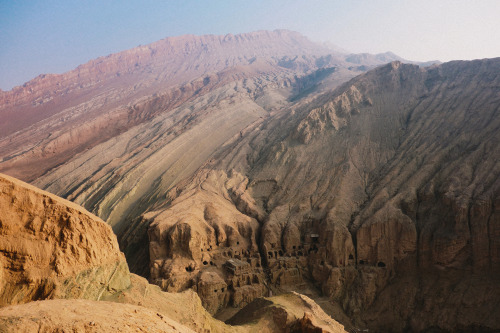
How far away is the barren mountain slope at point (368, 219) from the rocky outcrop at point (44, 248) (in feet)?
56.3

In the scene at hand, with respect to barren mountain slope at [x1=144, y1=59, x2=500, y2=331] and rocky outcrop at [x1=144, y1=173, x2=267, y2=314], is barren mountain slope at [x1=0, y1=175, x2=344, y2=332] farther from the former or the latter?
barren mountain slope at [x1=144, y1=59, x2=500, y2=331]

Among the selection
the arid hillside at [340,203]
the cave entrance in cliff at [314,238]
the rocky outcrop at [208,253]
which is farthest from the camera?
the cave entrance in cliff at [314,238]

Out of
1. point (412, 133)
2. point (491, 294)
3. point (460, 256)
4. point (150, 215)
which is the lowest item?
point (491, 294)

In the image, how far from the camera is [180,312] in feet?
56.7

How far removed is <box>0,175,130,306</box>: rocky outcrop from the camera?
11406mm

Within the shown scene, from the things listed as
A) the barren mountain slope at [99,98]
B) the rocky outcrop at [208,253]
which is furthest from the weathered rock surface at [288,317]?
the barren mountain slope at [99,98]

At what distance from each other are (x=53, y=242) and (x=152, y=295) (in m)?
6.24

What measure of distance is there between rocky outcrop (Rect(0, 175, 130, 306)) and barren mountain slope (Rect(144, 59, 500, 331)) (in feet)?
56.3

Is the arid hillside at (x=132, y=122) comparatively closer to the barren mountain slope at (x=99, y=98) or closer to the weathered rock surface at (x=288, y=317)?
the barren mountain slope at (x=99, y=98)

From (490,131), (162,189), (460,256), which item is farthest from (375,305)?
(162,189)

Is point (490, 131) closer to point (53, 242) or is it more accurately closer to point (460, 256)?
point (460, 256)

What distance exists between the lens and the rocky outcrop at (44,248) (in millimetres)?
11406

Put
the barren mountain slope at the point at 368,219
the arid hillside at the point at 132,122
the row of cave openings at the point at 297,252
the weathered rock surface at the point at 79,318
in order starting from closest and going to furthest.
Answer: the weathered rock surface at the point at 79,318 < the barren mountain slope at the point at 368,219 < the row of cave openings at the point at 297,252 < the arid hillside at the point at 132,122

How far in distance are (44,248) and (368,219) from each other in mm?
28784
